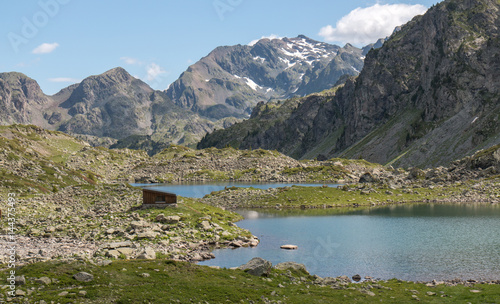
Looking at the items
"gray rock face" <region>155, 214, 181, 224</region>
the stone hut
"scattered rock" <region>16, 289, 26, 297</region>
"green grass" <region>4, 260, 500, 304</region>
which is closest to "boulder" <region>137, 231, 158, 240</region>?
"gray rock face" <region>155, 214, 181, 224</region>

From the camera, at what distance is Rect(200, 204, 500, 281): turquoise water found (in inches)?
1919

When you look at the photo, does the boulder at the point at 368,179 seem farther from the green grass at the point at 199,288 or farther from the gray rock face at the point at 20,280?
the gray rock face at the point at 20,280

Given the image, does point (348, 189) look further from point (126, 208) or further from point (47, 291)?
point (47, 291)

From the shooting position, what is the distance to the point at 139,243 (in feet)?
178

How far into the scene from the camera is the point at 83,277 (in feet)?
107

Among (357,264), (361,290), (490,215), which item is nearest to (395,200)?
(490,215)

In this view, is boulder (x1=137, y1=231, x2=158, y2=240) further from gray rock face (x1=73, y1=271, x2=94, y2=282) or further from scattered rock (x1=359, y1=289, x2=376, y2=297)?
scattered rock (x1=359, y1=289, x2=376, y2=297)

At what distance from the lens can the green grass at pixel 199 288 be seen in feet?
100

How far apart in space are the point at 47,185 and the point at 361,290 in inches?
3301

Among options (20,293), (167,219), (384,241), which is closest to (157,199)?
(167,219)

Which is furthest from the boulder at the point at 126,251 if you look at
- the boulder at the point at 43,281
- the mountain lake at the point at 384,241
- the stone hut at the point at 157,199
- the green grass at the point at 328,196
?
the green grass at the point at 328,196

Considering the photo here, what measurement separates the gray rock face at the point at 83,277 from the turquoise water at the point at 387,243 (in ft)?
61.6

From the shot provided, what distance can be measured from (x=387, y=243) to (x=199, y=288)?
124 feet

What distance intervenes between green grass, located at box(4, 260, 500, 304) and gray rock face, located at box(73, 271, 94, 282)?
1.32 ft
